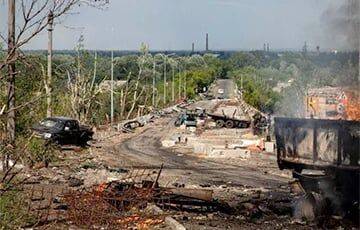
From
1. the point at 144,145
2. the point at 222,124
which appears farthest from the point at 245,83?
the point at 144,145

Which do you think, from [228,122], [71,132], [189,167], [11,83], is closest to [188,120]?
[228,122]

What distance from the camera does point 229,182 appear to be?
1930 cm

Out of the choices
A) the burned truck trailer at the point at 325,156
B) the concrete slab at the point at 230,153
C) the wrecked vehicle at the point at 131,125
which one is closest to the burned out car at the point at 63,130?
the concrete slab at the point at 230,153

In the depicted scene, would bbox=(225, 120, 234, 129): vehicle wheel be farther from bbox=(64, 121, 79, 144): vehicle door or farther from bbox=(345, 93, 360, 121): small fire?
bbox=(345, 93, 360, 121): small fire

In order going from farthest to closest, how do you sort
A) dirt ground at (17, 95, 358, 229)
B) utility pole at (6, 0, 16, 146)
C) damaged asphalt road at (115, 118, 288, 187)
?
damaged asphalt road at (115, 118, 288, 187), dirt ground at (17, 95, 358, 229), utility pole at (6, 0, 16, 146)

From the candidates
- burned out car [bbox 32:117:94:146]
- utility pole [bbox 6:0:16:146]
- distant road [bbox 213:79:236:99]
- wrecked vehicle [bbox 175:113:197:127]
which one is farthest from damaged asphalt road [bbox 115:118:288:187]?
distant road [bbox 213:79:236:99]

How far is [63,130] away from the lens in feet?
88.0

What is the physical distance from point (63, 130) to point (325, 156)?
52.6ft

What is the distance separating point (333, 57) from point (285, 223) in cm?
654

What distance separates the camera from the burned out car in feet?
84.8

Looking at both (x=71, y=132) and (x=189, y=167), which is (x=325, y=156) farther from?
(x=71, y=132)

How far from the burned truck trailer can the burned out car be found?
13482mm

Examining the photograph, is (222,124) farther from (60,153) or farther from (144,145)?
(60,153)

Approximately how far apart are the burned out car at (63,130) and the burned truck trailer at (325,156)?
13.5m
